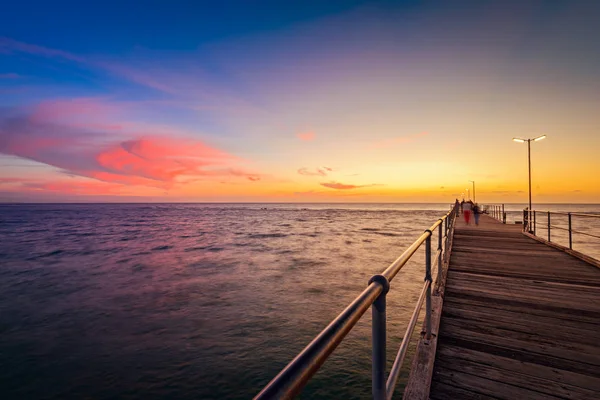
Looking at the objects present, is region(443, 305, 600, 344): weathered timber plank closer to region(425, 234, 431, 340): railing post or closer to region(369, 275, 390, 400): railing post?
region(425, 234, 431, 340): railing post

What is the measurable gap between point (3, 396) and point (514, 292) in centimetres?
1024

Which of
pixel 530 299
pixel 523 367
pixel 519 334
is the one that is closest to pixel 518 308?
pixel 530 299

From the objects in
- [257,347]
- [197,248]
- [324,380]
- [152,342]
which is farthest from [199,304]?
[197,248]

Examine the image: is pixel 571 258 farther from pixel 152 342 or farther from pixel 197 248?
pixel 197 248

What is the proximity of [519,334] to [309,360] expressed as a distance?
4395 mm

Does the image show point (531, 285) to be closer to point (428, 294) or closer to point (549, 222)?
point (428, 294)

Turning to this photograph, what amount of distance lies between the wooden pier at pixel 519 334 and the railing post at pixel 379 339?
1656 mm

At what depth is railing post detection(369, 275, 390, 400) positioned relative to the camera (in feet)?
4.36

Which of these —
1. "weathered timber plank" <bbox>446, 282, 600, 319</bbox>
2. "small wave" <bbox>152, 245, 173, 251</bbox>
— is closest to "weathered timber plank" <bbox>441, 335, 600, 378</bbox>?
"weathered timber plank" <bbox>446, 282, 600, 319</bbox>

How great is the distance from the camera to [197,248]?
26281 millimetres

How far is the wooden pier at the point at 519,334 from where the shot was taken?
2.89m

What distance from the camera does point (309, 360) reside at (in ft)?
2.61

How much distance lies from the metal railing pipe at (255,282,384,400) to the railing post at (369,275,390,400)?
192mm

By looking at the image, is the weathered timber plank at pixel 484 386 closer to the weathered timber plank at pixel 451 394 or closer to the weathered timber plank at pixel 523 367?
the weathered timber plank at pixel 451 394
